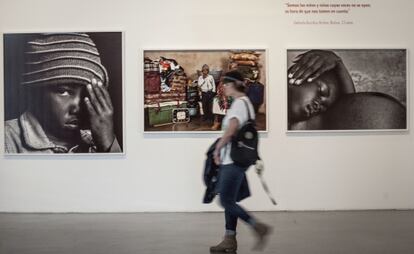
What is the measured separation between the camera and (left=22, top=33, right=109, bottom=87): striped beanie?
996 centimetres

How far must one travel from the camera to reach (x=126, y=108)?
393 inches

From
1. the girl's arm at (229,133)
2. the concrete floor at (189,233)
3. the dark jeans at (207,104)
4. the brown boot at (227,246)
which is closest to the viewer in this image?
the girl's arm at (229,133)

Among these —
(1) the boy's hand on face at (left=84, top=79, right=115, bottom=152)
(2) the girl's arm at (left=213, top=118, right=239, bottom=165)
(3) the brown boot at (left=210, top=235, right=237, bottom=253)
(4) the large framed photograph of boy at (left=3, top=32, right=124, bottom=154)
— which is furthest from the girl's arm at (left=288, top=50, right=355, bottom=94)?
(3) the brown boot at (left=210, top=235, right=237, bottom=253)

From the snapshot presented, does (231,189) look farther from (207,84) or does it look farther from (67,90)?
(67,90)

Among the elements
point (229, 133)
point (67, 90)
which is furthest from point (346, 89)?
point (67, 90)

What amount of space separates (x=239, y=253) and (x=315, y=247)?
0.94 meters

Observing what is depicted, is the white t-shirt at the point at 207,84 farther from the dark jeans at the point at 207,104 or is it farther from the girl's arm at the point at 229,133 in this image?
the girl's arm at the point at 229,133

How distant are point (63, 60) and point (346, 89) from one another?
15.2ft

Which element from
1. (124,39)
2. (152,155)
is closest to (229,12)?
(124,39)

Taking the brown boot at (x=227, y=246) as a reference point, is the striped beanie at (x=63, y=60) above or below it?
above

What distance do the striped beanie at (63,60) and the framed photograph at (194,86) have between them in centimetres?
85

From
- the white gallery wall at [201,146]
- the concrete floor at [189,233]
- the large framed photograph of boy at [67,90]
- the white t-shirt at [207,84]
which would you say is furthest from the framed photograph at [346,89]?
the large framed photograph of boy at [67,90]

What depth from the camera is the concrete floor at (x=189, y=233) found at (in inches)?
281

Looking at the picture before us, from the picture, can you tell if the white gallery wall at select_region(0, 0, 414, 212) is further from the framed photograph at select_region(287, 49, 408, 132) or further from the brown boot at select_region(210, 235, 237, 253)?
the brown boot at select_region(210, 235, 237, 253)
